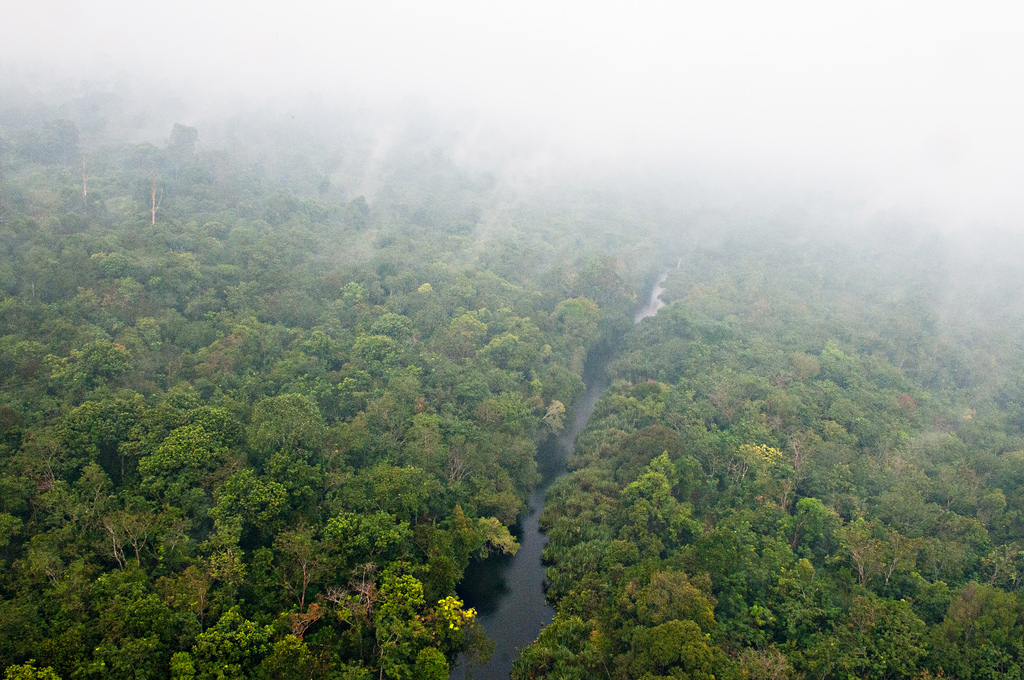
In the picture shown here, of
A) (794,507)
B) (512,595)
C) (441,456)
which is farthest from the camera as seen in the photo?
(441,456)

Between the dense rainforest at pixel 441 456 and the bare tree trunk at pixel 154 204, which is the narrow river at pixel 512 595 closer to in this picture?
the dense rainforest at pixel 441 456

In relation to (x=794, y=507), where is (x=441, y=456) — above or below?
below

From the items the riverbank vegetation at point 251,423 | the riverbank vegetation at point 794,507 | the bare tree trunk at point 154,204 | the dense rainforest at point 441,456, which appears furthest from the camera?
the bare tree trunk at point 154,204

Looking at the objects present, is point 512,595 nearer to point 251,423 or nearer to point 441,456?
point 441,456

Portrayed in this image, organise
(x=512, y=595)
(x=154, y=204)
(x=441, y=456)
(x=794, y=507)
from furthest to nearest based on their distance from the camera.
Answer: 1. (x=154, y=204)
2. (x=441, y=456)
3. (x=794, y=507)
4. (x=512, y=595)

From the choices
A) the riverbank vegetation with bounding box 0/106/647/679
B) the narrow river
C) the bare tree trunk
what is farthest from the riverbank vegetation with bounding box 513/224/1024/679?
the bare tree trunk

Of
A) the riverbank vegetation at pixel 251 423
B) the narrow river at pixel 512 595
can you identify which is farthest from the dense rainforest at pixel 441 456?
the narrow river at pixel 512 595

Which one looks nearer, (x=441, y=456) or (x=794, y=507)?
→ (x=794, y=507)

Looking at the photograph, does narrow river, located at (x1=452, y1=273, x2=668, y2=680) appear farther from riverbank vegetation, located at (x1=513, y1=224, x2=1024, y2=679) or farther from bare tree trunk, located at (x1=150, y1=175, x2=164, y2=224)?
bare tree trunk, located at (x1=150, y1=175, x2=164, y2=224)

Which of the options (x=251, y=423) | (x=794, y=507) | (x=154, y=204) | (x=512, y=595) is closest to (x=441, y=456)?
(x=512, y=595)
